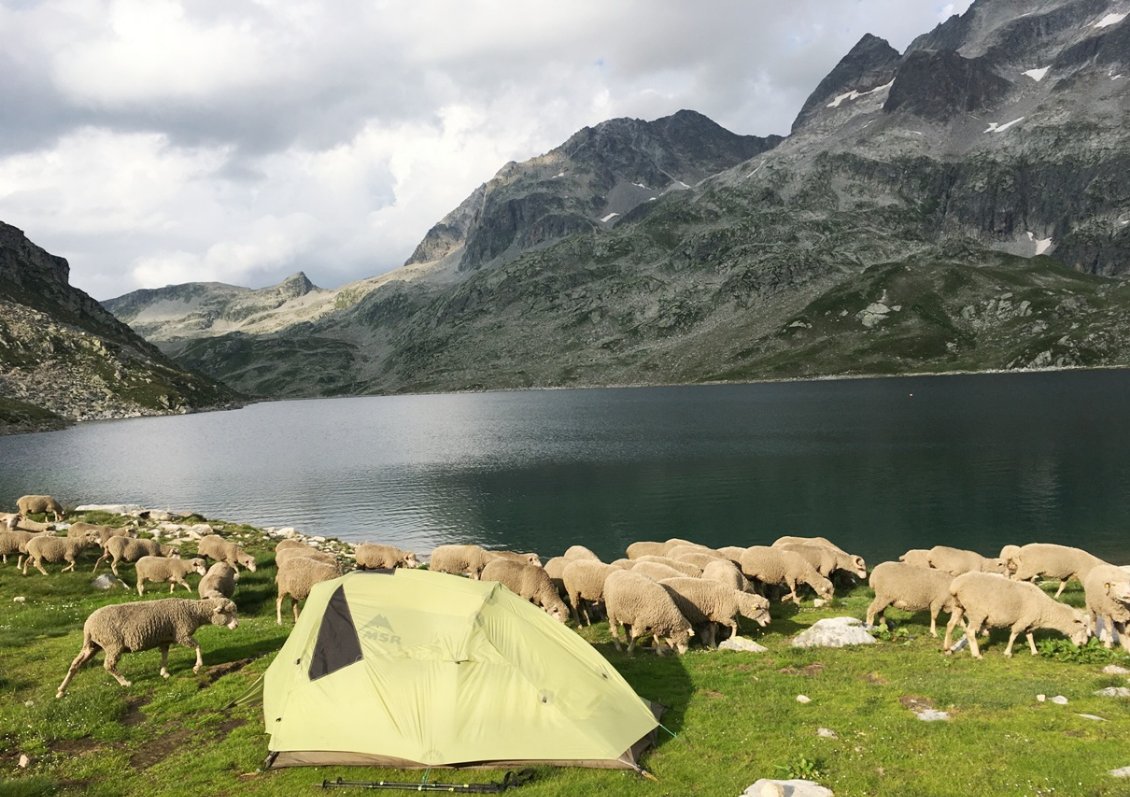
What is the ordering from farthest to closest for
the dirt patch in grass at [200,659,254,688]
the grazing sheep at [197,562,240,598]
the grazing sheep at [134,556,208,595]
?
1. the grazing sheep at [134,556,208,595]
2. the grazing sheep at [197,562,240,598]
3. the dirt patch in grass at [200,659,254,688]

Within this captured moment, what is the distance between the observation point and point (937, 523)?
155 feet

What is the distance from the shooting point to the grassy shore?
11.5 m

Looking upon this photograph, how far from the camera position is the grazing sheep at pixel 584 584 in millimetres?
22922

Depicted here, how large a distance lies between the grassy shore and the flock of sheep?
3.31 feet

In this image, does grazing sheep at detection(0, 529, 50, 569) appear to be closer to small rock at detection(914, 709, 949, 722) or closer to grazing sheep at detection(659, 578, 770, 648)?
grazing sheep at detection(659, 578, 770, 648)

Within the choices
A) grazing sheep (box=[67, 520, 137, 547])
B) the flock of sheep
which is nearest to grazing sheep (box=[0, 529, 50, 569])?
the flock of sheep

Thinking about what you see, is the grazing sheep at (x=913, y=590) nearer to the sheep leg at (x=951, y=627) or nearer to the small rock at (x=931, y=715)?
the sheep leg at (x=951, y=627)

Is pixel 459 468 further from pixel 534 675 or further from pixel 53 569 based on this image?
pixel 534 675

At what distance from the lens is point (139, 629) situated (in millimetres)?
16672

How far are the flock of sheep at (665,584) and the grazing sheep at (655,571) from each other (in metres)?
0.09

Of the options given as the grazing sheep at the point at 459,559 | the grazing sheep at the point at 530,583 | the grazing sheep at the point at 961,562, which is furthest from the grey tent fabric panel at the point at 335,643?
the grazing sheep at the point at 961,562

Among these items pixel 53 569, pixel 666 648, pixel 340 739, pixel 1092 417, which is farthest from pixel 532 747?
pixel 1092 417

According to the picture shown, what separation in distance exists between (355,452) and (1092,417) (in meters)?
114

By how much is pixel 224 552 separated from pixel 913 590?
3061 centimetres
